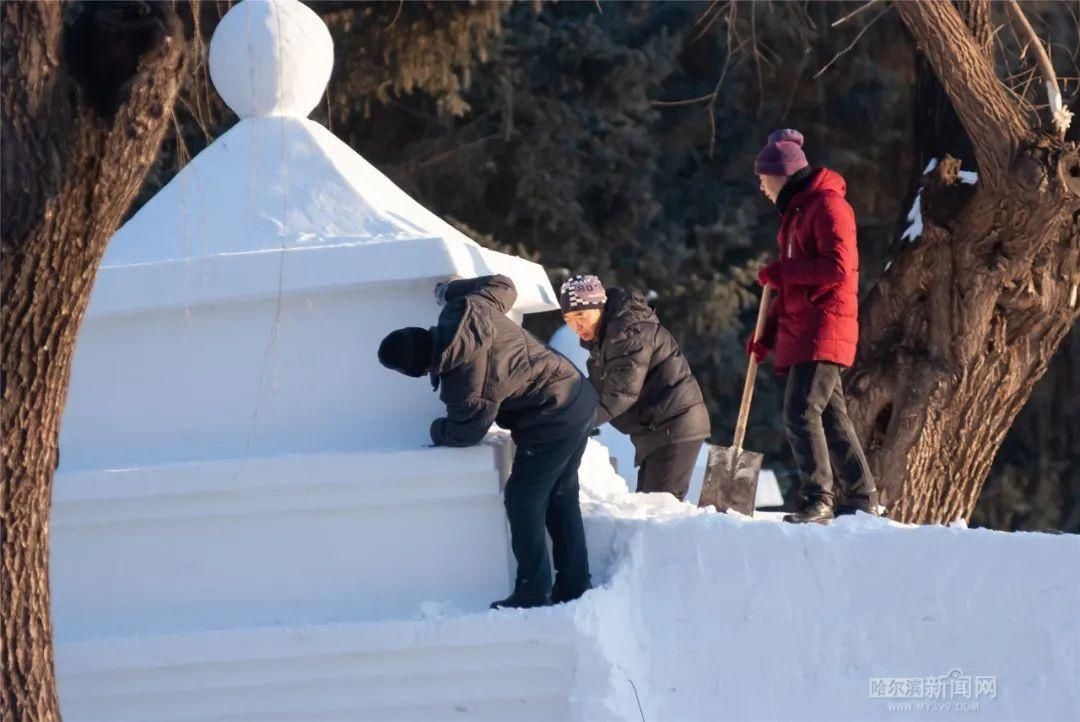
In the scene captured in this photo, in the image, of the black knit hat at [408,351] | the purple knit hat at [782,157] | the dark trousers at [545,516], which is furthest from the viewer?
the purple knit hat at [782,157]

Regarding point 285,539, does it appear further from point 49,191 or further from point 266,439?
point 49,191

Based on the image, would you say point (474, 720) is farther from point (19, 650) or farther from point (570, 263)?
point (570, 263)

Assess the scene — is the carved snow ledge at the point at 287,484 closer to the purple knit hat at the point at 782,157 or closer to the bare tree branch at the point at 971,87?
the purple knit hat at the point at 782,157

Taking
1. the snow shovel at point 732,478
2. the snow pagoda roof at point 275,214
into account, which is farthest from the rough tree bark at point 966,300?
the snow pagoda roof at point 275,214

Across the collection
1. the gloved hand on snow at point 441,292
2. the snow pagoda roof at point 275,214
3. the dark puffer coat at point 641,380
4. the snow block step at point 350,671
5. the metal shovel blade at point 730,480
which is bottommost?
the snow block step at point 350,671

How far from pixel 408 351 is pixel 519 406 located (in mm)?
408

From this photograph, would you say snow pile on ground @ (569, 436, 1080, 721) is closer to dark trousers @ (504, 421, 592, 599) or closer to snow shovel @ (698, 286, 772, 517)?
dark trousers @ (504, 421, 592, 599)

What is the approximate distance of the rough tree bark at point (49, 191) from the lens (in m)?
3.69

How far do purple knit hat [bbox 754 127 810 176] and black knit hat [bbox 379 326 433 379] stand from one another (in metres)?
1.52

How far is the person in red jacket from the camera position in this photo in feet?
17.8

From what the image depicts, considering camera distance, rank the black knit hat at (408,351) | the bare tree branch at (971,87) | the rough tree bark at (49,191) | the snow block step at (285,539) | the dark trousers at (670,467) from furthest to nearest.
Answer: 1. the bare tree branch at (971,87)
2. the dark trousers at (670,467)
3. the snow block step at (285,539)
4. the black knit hat at (408,351)
5. the rough tree bark at (49,191)

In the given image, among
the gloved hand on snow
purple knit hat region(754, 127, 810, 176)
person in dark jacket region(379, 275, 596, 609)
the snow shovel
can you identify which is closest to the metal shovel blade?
the snow shovel

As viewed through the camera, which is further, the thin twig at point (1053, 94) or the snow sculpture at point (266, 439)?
the thin twig at point (1053, 94)

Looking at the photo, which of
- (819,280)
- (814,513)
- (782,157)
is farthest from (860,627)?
(782,157)
